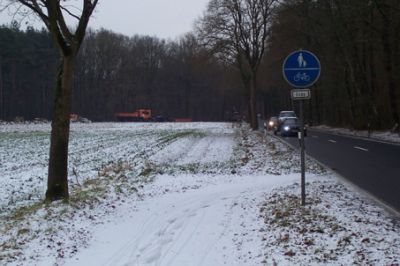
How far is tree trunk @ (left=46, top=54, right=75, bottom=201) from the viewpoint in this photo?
11992 mm

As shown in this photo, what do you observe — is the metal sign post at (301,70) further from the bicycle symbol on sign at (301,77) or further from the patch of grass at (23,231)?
the patch of grass at (23,231)

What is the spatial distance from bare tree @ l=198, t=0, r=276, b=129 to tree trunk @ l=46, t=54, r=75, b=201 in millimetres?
37013

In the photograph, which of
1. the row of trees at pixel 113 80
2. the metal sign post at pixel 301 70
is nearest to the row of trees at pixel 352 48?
the metal sign post at pixel 301 70

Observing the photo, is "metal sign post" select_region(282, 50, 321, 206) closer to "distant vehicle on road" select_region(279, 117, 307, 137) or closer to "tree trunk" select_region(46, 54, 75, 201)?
"tree trunk" select_region(46, 54, 75, 201)

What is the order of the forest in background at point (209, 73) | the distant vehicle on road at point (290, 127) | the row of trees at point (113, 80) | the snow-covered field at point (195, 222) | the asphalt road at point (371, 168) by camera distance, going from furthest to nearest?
the row of trees at point (113, 80)
the forest in background at point (209, 73)
the distant vehicle on road at point (290, 127)
the asphalt road at point (371, 168)
the snow-covered field at point (195, 222)

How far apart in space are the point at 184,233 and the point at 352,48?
40.1 m

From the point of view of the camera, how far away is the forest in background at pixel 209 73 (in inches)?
1697

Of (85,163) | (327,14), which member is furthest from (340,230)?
(327,14)

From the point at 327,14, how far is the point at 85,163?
2911 centimetres

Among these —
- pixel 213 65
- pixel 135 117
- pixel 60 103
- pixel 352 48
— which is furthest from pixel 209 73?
pixel 60 103

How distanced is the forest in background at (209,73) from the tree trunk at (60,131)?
89.0 ft

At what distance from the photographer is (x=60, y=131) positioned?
12047mm

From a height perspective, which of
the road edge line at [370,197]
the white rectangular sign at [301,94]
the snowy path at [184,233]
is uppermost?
the white rectangular sign at [301,94]

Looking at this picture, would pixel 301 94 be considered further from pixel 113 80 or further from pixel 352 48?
pixel 113 80
